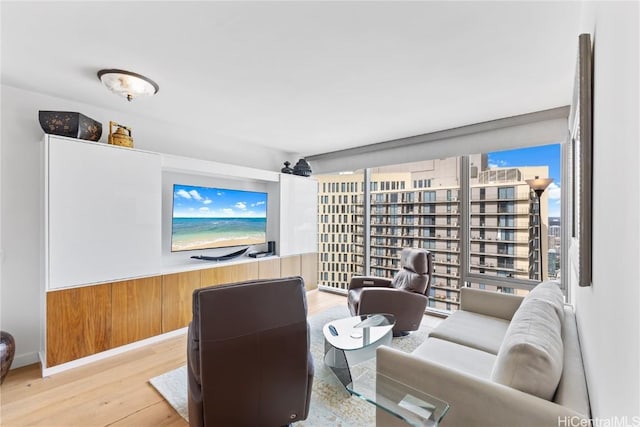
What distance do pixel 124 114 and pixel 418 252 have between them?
11.8ft

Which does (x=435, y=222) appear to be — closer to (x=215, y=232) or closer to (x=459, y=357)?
(x=459, y=357)

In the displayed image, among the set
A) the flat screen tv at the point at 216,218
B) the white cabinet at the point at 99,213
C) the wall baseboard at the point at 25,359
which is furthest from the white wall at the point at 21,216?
the flat screen tv at the point at 216,218

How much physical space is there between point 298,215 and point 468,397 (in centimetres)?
362

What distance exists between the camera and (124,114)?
3.10 meters

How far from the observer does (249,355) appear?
151cm

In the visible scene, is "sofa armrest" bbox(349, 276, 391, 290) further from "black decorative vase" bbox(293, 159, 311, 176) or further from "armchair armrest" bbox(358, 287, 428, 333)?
"black decorative vase" bbox(293, 159, 311, 176)

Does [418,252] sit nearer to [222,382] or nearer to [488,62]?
[488,62]

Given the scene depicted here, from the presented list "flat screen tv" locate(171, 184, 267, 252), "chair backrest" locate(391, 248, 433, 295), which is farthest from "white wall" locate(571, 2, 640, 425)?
"flat screen tv" locate(171, 184, 267, 252)

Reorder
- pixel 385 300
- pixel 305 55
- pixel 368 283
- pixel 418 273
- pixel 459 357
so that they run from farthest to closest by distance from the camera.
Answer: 1. pixel 368 283
2. pixel 418 273
3. pixel 385 300
4. pixel 305 55
5. pixel 459 357

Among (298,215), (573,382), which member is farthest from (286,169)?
(573,382)

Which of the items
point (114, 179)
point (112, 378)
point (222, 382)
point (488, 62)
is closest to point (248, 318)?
point (222, 382)

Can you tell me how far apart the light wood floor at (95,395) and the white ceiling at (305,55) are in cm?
243

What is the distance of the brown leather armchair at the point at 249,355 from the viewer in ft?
4.73

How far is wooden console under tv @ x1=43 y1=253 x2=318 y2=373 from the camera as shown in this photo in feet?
7.85
